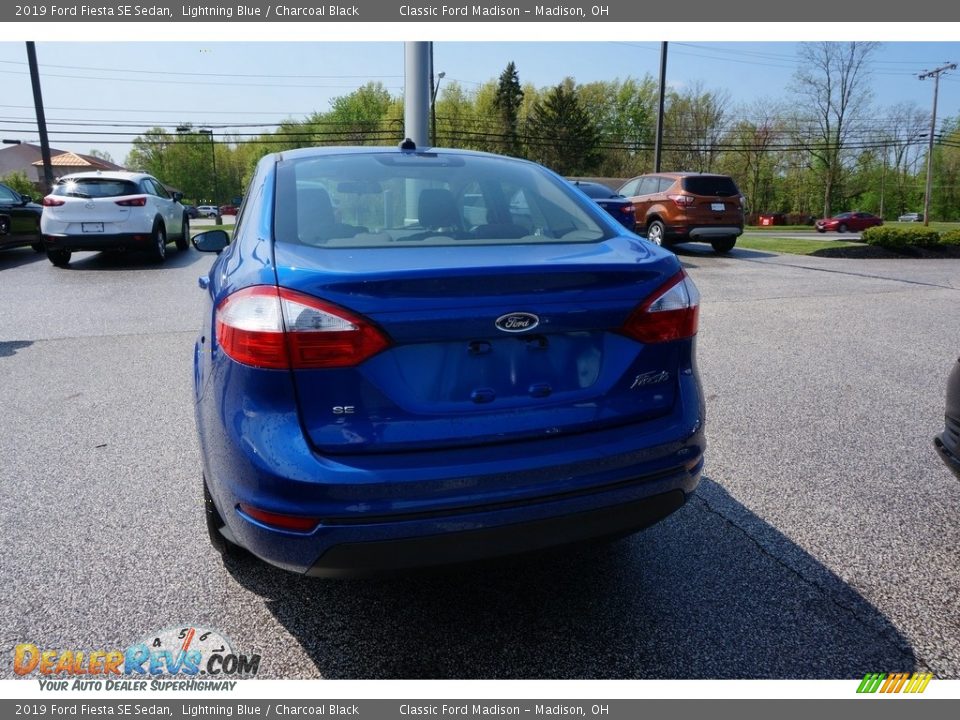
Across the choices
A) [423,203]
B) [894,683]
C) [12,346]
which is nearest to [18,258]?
[12,346]

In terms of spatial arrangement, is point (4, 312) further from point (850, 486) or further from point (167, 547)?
point (850, 486)

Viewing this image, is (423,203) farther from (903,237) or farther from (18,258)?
(903,237)

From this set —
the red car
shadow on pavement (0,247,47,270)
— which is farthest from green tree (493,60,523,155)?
shadow on pavement (0,247,47,270)

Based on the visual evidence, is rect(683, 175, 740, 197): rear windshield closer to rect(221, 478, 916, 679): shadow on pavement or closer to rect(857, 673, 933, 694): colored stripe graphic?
rect(221, 478, 916, 679): shadow on pavement

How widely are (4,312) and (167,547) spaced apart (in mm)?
7385

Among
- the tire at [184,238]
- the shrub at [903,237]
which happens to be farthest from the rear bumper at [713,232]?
the tire at [184,238]

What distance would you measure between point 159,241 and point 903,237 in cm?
1579

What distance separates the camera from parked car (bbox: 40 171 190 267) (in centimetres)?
1238

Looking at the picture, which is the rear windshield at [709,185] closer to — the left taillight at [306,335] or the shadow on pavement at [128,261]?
the shadow on pavement at [128,261]

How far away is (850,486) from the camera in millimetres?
3637

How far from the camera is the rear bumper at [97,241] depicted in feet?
40.7

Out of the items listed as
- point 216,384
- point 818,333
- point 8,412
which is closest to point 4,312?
point 8,412

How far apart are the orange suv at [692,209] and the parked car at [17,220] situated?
512 inches

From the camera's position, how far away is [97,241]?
492 inches
